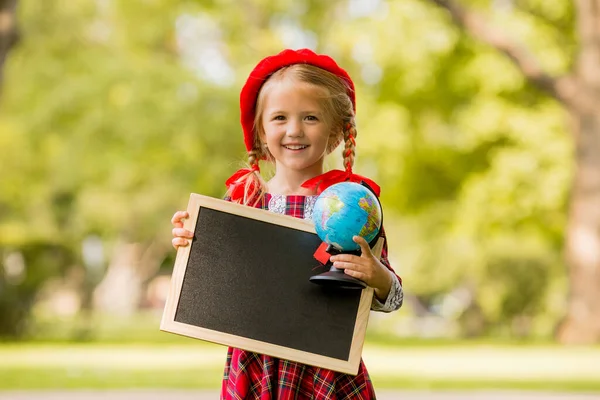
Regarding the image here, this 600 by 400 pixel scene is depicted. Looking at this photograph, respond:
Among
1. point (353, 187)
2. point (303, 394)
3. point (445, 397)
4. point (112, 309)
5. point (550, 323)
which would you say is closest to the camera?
point (353, 187)

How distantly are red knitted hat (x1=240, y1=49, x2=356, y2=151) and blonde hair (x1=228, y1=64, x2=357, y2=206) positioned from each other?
2 cm

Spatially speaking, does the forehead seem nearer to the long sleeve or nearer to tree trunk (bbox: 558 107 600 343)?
the long sleeve

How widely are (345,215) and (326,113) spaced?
→ 498mm

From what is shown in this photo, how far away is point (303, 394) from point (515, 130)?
58.0ft

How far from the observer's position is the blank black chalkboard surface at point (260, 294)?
3002 millimetres

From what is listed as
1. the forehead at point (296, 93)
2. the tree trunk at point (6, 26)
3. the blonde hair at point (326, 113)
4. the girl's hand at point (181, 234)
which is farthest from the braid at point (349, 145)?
the tree trunk at point (6, 26)

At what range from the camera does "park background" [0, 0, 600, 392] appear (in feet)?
51.4

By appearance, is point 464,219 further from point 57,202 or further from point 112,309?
point 112,309

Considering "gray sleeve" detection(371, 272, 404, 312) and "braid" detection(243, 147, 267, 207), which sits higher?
"braid" detection(243, 147, 267, 207)

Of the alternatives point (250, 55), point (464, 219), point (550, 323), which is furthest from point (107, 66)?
point (550, 323)

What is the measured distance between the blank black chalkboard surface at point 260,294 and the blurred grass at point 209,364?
617 cm

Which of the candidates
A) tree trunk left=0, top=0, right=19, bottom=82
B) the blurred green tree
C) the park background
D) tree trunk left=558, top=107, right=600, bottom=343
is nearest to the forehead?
the park background

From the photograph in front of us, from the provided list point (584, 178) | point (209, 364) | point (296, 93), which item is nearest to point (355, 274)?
point (296, 93)

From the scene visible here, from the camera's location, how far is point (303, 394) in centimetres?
315
